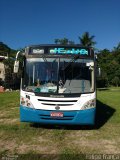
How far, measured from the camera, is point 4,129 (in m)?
9.81

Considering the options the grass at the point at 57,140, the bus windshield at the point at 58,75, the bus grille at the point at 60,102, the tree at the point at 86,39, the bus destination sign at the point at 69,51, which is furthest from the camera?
the tree at the point at 86,39

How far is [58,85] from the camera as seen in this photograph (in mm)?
9898

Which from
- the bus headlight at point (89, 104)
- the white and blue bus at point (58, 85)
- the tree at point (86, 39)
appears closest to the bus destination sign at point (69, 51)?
the white and blue bus at point (58, 85)

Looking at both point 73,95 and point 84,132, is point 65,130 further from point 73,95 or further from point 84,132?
point 73,95

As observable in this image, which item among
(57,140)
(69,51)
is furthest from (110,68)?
(57,140)

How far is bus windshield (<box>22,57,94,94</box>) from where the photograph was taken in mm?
9938

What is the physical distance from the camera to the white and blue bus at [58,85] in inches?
378

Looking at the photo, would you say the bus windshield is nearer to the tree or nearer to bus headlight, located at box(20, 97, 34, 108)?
bus headlight, located at box(20, 97, 34, 108)

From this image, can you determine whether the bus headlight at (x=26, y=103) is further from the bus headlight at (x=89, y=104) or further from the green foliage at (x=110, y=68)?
the green foliage at (x=110, y=68)

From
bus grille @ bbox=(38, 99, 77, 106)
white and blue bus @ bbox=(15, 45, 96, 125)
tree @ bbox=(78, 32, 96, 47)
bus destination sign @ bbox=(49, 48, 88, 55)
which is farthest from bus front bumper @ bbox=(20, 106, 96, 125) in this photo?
tree @ bbox=(78, 32, 96, 47)

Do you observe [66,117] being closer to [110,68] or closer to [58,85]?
[58,85]

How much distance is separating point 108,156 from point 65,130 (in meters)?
3.18

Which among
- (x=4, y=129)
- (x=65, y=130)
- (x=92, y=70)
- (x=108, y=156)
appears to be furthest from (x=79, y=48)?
(x=108, y=156)

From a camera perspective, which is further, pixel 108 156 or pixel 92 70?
pixel 92 70
